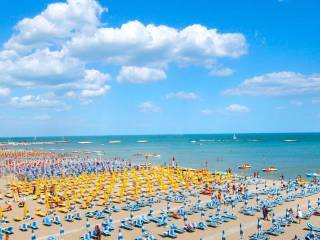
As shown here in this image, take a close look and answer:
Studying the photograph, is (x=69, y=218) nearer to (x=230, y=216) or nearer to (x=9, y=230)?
(x=9, y=230)

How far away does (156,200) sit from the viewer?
124 ft

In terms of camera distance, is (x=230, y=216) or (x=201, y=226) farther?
(x=230, y=216)

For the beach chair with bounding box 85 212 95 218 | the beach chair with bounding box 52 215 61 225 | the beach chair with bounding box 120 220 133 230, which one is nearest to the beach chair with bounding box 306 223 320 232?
the beach chair with bounding box 120 220 133 230

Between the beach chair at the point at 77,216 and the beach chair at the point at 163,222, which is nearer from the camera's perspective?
the beach chair at the point at 163,222

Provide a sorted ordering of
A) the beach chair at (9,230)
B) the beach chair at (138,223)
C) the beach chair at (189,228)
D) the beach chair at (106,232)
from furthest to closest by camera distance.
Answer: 1. the beach chair at (138,223)
2. the beach chair at (189,228)
3. the beach chair at (9,230)
4. the beach chair at (106,232)

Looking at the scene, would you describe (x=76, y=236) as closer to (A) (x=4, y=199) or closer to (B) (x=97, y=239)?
(B) (x=97, y=239)

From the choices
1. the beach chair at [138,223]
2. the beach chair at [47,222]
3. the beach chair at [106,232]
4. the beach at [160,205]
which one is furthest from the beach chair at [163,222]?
the beach chair at [47,222]

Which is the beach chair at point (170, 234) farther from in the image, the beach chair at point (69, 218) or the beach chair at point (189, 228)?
the beach chair at point (69, 218)

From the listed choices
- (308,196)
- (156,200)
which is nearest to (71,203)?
(156,200)

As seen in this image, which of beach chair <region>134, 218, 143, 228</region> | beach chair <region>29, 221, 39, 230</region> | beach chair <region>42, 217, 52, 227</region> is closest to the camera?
beach chair <region>29, 221, 39, 230</region>

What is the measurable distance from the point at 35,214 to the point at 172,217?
11.7 m

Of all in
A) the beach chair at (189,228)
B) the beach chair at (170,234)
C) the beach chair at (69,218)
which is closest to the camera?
the beach chair at (170,234)

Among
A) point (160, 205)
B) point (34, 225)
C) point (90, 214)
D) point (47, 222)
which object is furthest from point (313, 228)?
point (34, 225)

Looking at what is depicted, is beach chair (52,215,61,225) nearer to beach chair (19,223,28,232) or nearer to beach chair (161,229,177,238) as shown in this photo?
beach chair (19,223,28,232)
